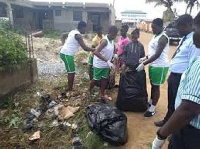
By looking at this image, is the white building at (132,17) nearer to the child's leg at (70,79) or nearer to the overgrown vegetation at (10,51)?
the overgrown vegetation at (10,51)

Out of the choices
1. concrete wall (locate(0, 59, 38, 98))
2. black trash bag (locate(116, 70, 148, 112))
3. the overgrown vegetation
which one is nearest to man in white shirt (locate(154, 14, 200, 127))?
black trash bag (locate(116, 70, 148, 112))

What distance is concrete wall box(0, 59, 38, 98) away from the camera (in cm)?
564

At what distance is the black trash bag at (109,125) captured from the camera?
12.4 feet

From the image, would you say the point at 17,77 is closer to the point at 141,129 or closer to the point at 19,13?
the point at 141,129

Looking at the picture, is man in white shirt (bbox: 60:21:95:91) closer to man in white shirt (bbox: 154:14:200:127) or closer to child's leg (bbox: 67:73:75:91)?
child's leg (bbox: 67:73:75:91)

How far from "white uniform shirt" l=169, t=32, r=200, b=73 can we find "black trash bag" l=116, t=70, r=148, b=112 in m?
1.10

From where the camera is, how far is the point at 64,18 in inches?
1003

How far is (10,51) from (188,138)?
4.61 m

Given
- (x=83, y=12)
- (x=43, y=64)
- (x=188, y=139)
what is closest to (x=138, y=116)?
(x=188, y=139)

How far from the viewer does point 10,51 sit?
562 cm

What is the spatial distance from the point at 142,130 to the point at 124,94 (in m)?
0.78

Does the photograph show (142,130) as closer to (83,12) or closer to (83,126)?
(83,126)

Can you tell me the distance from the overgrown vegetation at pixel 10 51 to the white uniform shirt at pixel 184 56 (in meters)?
3.43

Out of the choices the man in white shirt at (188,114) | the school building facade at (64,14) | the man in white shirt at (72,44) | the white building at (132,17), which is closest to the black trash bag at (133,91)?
the man in white shirt at (72,44)
